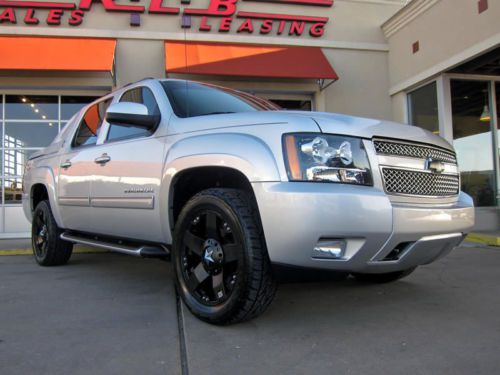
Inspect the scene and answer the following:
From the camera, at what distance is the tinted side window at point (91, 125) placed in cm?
456

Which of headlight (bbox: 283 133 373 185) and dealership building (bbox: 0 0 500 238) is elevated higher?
dealership building (bbox: 0 0 500 238)

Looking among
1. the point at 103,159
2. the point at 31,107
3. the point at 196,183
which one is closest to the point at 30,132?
the point at 31,107

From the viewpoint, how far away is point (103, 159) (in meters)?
3.96

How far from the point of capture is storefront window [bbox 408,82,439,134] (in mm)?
9313

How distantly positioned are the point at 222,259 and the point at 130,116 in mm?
1308

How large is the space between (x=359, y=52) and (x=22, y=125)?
24.3ft

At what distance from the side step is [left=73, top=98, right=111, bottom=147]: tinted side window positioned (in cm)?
94

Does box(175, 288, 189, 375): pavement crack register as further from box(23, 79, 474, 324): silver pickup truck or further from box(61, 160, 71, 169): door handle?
box(61, 160, 71, 169): door handle

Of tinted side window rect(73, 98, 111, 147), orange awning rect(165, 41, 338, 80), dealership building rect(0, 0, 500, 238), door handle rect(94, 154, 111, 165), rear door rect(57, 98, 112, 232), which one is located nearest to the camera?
door handle rect(94, 154, 111, 165)

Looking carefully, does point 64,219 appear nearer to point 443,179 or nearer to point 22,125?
point 443,179

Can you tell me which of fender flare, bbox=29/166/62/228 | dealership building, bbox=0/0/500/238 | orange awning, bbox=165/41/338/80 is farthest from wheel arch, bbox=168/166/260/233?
orange awning, bbox=165/41/338/80

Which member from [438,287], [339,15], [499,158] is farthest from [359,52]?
[438,287]

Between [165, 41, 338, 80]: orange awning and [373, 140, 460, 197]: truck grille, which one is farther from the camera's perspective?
[165, 41, 338, 80]: orange awning

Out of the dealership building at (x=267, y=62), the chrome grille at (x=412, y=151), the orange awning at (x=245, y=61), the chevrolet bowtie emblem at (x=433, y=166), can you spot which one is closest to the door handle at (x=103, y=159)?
the chrome grille at (x=412, y=151)
